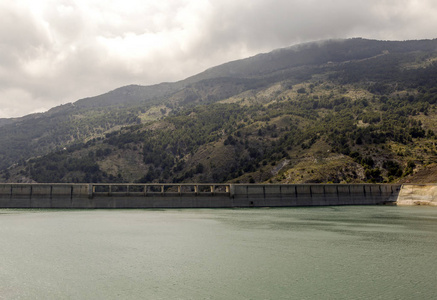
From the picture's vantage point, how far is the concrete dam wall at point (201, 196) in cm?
7762

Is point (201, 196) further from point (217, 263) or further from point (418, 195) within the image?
point (217, 263)

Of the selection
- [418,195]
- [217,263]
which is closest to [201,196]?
[418,195]

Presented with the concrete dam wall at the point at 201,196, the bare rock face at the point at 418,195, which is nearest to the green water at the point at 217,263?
the concrete dam wall at the point at 201,196

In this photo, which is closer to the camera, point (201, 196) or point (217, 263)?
point (217, 263)

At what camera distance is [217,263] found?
2672cm

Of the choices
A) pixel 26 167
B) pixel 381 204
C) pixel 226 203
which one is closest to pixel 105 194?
pixel 226 203

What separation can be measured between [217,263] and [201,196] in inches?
2383

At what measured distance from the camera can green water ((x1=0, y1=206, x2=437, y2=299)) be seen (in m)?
19.7

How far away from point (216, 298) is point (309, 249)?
15215mm

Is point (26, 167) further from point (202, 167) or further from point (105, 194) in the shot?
point (105, 194)

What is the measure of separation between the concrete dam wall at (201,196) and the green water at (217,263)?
118 ft

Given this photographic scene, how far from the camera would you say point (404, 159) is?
118m

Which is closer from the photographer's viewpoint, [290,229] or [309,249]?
[309,249]

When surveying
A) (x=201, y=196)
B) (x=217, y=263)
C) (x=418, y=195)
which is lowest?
(x=217, y=263)
